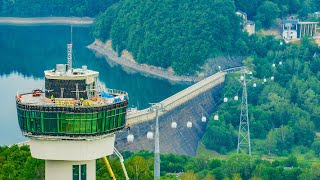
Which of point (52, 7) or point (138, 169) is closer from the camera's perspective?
point (138, 169)

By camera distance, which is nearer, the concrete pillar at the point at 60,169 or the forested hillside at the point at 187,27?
the concrete pillar at the point at 60,169

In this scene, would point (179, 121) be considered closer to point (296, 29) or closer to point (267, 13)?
point (296, 29)

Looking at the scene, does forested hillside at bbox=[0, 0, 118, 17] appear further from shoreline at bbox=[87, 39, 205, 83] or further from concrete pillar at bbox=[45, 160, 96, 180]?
concrete pillar at bbox=[45, 160, 96, 180]

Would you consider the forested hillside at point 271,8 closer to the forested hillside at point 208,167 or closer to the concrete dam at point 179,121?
the concrete dam at point 179,121

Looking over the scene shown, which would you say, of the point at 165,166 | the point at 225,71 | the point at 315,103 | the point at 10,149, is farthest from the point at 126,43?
the point at 10,149

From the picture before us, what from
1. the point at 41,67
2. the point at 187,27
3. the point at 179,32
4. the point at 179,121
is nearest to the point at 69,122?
the point at 179,121

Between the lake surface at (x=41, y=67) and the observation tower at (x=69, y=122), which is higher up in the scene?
the observation tower at (x=69, y=122)

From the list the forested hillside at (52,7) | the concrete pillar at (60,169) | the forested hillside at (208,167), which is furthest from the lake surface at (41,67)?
the concrete pillar at (60,169)

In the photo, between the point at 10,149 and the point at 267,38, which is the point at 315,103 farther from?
the point at 10,149
